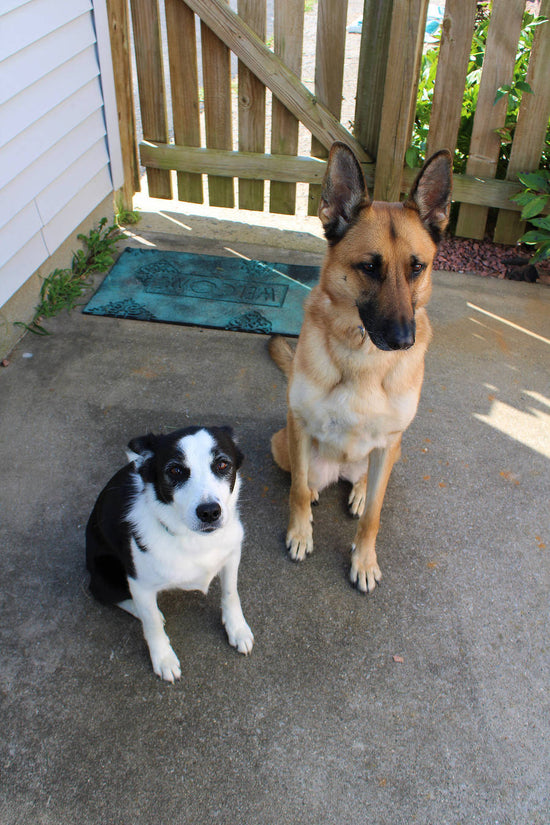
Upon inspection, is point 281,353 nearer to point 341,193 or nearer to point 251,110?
point 341,193

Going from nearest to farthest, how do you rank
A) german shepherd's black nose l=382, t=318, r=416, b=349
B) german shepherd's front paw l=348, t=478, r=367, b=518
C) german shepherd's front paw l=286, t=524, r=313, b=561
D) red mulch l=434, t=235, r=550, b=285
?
german shepherd's black nose l=382, t=318, r=416, b=349 → german shepherd's front paw l=286, t=524, r=313, b=561 → german shepherd's front paw l=348, t=478, r=367, b=518 → red mulch l=434, t=235, r=550, b=285

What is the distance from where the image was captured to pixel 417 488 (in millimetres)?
3195

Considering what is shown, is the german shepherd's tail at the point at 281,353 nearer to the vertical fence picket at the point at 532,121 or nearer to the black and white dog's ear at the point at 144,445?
the black and white dog's ear at the point at 144,445

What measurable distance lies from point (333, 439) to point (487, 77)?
3.52m

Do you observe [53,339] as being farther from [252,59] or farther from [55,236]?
[252,59]

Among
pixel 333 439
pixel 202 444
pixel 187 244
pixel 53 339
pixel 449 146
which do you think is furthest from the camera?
pixel 187 244

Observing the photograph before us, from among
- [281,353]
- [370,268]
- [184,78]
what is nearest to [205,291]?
[281,353]

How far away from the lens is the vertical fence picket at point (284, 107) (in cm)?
445

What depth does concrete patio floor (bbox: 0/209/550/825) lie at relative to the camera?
2043 mm

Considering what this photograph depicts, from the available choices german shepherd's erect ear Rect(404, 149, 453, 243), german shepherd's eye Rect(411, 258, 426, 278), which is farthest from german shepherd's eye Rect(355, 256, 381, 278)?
german shepherd's erect ear Rect(404, 149, 453, 243)

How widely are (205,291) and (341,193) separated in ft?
7.74

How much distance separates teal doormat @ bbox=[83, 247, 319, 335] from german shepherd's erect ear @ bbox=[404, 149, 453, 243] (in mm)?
1855

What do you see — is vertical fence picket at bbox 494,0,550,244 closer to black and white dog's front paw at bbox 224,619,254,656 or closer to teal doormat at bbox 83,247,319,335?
teal doormat at bbox 83,247,319,335

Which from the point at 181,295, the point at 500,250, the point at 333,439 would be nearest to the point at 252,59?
the point at 181,295
